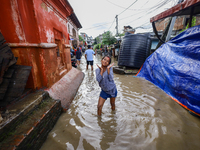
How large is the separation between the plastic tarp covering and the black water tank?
6.31 feet

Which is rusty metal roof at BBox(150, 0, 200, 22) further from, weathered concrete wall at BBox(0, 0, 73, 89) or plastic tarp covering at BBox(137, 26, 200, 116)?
weathered concrete wall at BBox(0, 0, 73, 89)

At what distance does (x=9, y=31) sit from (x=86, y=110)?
91.3 inches

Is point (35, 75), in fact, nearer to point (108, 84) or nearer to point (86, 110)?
point (86, 110)

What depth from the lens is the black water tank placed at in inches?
220

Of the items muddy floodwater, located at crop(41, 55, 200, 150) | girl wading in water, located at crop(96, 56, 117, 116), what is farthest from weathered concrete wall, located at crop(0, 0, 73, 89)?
girl wading in water, located at crop(96, 56, 117, 116)

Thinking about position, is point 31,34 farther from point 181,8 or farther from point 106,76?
point 181,8

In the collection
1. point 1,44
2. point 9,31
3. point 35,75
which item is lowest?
point 35,75

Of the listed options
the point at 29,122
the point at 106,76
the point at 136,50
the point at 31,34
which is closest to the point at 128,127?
the point at 106,76

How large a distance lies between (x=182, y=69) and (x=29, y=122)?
343 centimetres

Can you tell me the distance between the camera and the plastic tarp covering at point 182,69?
7.37ft

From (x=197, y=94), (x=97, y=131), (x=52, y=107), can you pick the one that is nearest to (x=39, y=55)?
(x=52, y=107)

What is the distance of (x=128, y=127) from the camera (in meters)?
1.97

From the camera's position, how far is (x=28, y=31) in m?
2.14

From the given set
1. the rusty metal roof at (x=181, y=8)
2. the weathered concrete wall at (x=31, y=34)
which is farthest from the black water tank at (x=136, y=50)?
the weathered concrete wall at (x=31, y=34)
